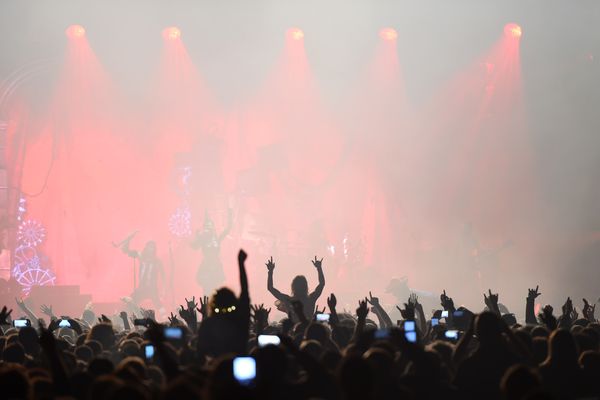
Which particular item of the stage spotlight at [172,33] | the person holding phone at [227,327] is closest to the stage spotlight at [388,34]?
the stage spotlight at [172,33]

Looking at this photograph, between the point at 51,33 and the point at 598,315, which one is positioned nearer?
the point at 598,315

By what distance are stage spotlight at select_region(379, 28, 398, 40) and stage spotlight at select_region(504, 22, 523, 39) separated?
4.52 metres

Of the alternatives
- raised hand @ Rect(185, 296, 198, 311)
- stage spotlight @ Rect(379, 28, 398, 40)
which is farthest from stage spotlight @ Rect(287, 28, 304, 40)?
raised hand @ Rect(185, 296, 198, 311)

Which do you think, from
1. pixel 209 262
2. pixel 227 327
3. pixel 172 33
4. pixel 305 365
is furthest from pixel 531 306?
pixel 172 33

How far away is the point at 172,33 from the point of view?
111 ft

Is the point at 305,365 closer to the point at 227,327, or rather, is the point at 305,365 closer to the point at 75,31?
the point at 227,327

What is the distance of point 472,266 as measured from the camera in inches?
1130

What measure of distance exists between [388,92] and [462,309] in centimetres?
2681

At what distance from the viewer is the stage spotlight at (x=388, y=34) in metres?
32.8

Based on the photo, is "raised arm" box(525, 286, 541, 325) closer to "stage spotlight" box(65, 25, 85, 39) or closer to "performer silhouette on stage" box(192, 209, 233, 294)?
"performer silhouette on stage" box(192, 209, 233, 294)

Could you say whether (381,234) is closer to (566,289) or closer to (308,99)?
(308,99)

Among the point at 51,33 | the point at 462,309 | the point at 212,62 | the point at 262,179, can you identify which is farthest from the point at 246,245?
the point at 462,309

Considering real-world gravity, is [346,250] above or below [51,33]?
below

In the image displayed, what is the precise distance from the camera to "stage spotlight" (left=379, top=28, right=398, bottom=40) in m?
32.8
